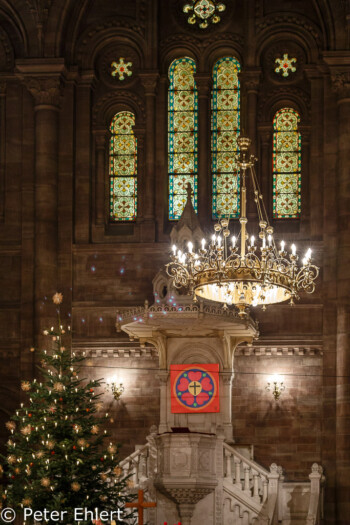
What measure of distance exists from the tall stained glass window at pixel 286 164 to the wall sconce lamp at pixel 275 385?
3.75m

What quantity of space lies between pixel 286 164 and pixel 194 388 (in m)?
5.72

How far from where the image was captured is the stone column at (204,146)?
101 feet

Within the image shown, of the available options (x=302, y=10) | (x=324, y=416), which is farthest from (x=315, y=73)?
(x=324, y=416)

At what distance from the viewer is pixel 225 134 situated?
103ft

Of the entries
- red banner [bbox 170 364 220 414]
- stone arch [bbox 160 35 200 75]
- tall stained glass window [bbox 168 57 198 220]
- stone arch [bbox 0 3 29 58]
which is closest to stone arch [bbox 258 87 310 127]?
tall stained glass window [bbox 168 57 198 220]

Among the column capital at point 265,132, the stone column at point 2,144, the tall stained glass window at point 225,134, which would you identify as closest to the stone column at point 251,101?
the column capital at point 265,132

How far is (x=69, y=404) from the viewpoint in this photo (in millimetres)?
23906

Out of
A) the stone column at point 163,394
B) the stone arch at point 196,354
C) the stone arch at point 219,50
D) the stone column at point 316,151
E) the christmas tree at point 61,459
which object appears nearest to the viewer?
the christmas tree at point 61,459

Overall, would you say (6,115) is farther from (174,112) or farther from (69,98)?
(174,112)

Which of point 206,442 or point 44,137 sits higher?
point 44,137

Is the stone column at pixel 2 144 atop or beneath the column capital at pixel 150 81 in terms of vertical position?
beneath

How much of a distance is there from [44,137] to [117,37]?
3.12 metres

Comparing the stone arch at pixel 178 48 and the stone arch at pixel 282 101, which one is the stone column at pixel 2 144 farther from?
the stone arch at pixel 282 101

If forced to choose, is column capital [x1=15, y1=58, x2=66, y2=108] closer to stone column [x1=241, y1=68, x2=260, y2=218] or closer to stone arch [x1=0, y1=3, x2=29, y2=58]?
stone arch [x1=0, y1=3, x2=29, y2=58]
